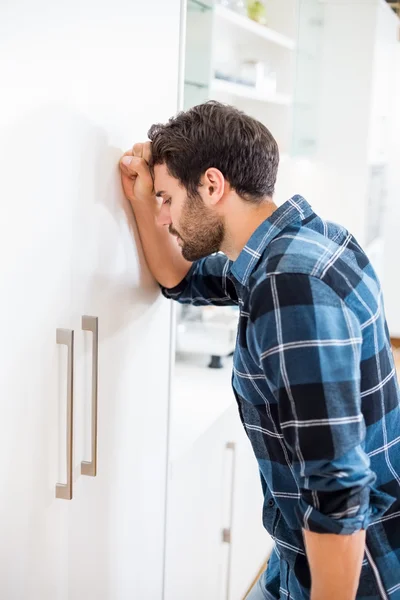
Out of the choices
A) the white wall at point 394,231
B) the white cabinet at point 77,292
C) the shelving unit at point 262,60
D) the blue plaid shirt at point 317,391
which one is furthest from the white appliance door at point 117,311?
the white wall at point 394,231

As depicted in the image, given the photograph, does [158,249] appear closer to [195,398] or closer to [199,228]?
[199,228]

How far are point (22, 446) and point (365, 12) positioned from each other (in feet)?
10.9

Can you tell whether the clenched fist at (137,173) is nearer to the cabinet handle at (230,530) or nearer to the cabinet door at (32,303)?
the cabinet door at (32,303)

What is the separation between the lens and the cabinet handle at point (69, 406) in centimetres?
130

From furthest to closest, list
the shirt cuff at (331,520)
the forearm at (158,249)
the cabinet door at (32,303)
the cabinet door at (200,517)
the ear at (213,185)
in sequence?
the cabinet door at (200,517) < the forearm at (158,249) < the ear at (213,185) < the shirt cuff at (331,520) < the cabinet door at (32,303)

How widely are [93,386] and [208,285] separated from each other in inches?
19.1

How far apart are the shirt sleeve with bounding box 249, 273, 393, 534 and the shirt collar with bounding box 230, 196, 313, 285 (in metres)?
0.19

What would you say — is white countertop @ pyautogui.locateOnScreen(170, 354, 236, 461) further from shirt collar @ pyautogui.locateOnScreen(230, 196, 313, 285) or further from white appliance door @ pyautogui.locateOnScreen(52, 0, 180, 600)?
shirt collar @ pyautogui.locateOnScreen(230, 196, 313, 285)

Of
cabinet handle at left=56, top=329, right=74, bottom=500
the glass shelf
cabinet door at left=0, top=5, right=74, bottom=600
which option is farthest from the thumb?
the glass shelf

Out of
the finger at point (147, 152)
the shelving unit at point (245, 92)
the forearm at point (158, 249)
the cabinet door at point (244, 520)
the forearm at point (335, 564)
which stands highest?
the shelving unit at point (245, 92)

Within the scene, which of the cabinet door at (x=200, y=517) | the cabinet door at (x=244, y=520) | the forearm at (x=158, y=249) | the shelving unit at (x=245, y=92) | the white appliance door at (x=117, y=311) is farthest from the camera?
the shelving unit at (x=245, y=92)

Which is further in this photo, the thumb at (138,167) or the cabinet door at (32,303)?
the thumb at (138,167)

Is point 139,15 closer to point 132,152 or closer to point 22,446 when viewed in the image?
point 132,152

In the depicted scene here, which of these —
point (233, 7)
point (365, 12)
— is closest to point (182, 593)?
point (233, 7)
